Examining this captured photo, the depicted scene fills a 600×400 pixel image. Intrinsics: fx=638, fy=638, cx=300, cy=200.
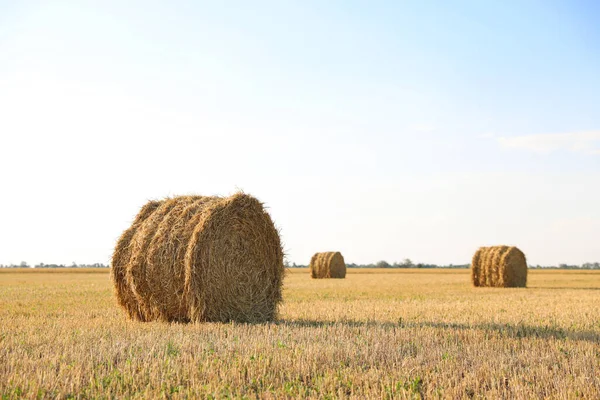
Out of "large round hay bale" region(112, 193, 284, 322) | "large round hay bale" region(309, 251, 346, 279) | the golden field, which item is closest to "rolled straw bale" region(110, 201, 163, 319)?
"large round hay bale" region(112, 193, 284, 322)

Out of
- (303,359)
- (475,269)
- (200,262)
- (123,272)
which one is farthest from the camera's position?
(475,269)

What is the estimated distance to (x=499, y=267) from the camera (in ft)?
85.2

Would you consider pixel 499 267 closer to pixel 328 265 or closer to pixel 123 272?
pixel 328 265

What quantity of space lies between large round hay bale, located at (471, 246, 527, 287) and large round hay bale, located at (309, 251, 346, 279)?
10.1 metres

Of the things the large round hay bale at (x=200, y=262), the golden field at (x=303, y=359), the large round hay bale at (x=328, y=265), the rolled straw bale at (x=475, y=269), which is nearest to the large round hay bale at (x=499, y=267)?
the rolled straw bale at (x=475, y=269)

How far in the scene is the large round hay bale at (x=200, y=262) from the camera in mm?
10859

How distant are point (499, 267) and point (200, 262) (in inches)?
713

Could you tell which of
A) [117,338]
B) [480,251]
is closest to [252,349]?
[117,338]

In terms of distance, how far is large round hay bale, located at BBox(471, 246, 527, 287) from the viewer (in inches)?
1011

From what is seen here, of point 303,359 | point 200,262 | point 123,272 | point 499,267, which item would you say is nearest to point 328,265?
point 499,267

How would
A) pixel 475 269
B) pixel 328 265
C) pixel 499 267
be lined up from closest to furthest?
1. pixel 499 267
2. pixel 475 269
3. pixel 328 265

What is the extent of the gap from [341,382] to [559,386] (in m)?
2.05

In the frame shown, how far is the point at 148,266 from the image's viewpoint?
10969mm

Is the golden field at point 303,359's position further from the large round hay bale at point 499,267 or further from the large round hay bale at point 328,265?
the large round hay bale at point 328,265
